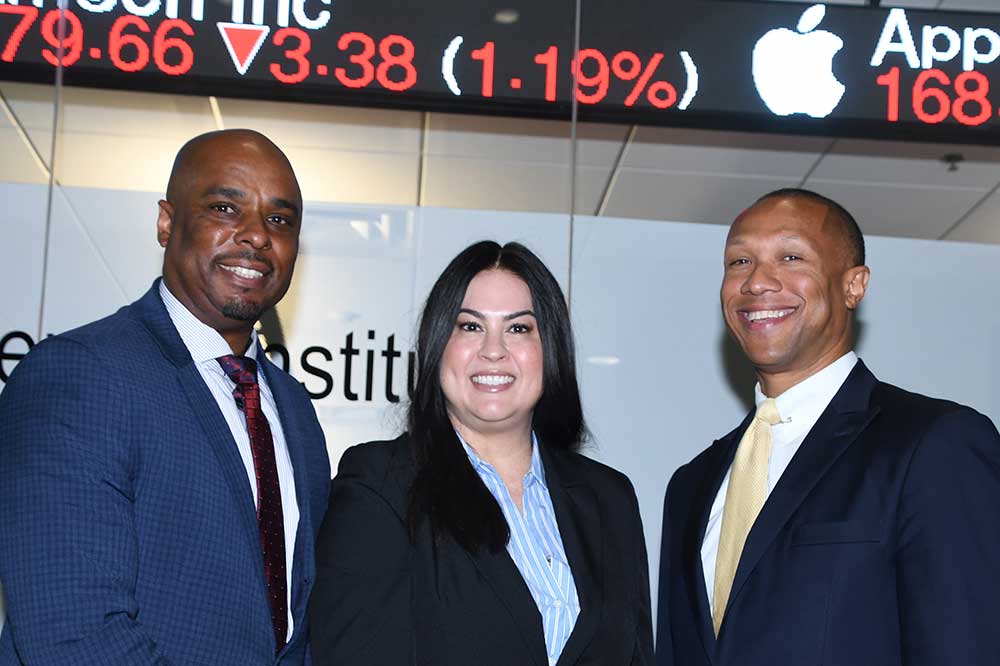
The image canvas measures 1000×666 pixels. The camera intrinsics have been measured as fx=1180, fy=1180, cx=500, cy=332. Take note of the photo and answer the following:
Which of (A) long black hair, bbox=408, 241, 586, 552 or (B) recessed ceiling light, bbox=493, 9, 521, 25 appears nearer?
(A) long black hair, bbox=408, 241, 586, 552

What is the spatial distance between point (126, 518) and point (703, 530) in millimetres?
1211

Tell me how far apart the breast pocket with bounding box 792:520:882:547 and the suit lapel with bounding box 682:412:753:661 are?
26 centimetres

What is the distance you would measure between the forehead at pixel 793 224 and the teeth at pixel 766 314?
0.54 feet

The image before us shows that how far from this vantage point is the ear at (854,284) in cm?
257

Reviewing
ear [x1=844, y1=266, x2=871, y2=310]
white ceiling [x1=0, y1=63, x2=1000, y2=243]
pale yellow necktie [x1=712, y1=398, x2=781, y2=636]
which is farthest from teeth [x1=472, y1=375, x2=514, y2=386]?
white ceiling [x1=0, y1=63, x2=1000, y2=243]

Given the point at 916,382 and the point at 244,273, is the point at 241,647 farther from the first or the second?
the point at 916,382

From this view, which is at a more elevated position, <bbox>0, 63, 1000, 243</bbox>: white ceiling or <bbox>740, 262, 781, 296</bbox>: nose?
<bbox>0, 63, 1000, 243</bbox>: white ceiling

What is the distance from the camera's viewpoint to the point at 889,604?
2164 mm

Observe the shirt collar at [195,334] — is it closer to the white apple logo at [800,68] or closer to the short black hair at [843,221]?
the short black hair at [843,221]

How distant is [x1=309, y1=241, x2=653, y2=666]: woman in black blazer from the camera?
1986 mm

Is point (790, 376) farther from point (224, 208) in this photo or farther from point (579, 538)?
point (224, 208)

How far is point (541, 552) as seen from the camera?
7.14 ft

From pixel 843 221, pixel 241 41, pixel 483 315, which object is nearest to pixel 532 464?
→ pixel 483 315

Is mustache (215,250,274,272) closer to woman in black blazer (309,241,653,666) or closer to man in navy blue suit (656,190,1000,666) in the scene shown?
woman in black blazer (309,241,653,666)
